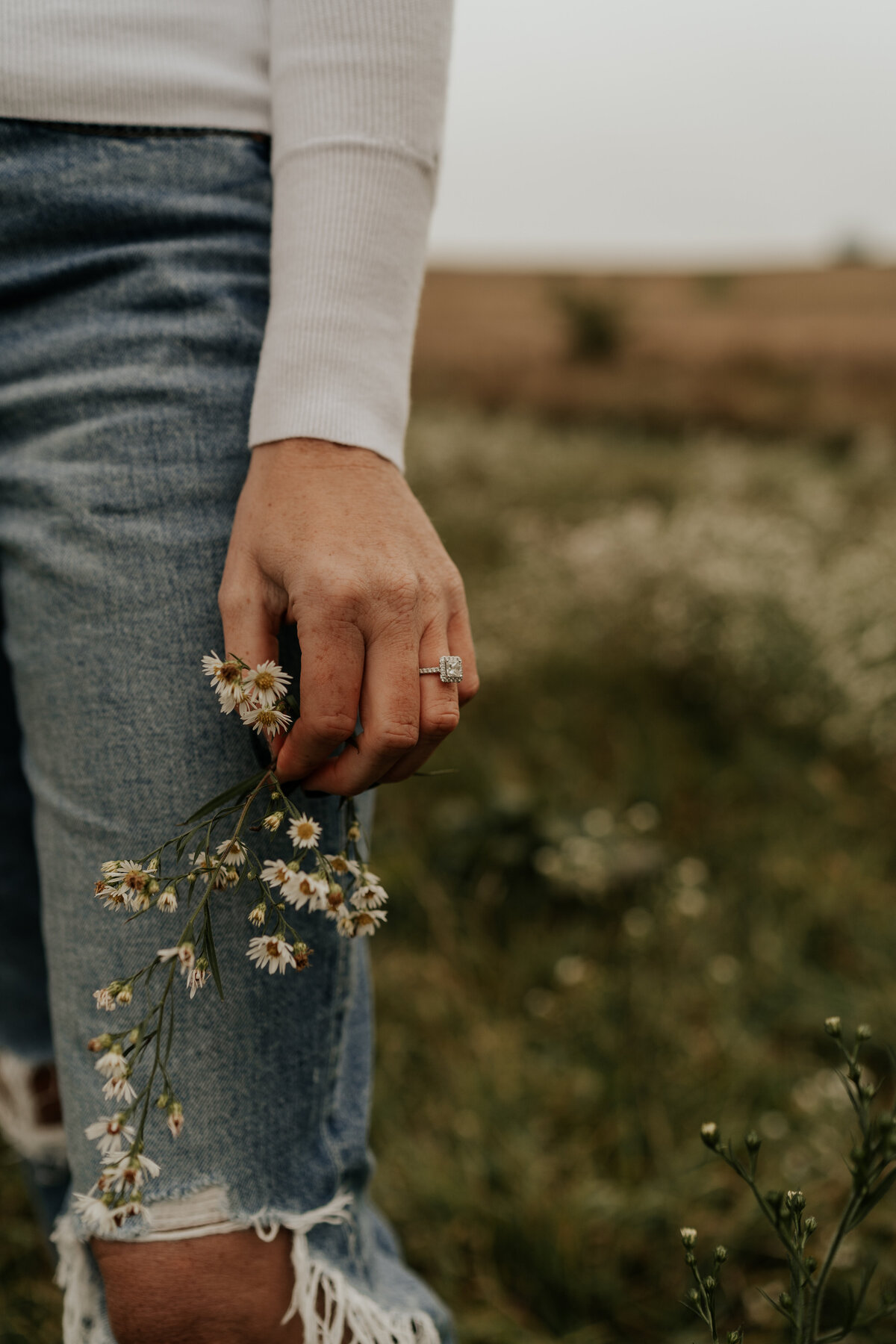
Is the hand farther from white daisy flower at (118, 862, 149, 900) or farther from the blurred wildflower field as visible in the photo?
the blurred wildflower field

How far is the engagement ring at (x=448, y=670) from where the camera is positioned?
86 cm

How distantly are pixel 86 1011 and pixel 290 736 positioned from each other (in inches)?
15.0

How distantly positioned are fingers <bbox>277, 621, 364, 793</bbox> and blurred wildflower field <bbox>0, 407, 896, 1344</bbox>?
1.13m

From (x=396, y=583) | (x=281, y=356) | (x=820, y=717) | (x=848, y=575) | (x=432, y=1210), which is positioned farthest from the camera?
(x=848, y=575)

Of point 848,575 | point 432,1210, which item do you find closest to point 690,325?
point 848,575

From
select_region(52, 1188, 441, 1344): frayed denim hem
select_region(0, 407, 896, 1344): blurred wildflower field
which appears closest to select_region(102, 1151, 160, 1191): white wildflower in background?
select_region(52, 1188, 441, 1344): frayed denim hem

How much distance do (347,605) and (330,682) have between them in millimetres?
67

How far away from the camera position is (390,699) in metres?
0.82

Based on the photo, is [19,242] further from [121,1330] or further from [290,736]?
[121,1330]

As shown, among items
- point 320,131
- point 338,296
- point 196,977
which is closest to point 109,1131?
point 196,977

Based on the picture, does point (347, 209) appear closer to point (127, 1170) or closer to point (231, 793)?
point (231, 793)

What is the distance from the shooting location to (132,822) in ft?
3.11

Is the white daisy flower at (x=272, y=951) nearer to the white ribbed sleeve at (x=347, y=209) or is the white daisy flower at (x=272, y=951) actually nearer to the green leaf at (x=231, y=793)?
the green leaf at (x=231, y=793)

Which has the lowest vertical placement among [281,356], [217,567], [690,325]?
[217,567]
